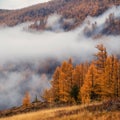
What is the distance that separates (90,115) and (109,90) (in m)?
35.7

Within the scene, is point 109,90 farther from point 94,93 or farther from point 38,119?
point 38,119

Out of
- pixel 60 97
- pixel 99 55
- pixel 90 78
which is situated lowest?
pixel 60 97

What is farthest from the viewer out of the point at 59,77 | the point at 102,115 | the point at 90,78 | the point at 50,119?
the point at 59,77

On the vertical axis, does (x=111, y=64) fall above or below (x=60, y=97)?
above

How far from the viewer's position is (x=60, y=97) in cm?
7600

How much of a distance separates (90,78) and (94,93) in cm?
331

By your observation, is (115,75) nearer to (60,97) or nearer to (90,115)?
(60,97)

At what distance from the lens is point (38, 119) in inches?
1148

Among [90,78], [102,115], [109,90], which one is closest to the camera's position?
[102,115]

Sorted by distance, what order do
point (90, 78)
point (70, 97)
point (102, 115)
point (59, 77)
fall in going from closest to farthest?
point (102, 115) → point (90, 78) → point (70, 97) → point (59, 77)

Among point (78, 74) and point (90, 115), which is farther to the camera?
point (78, 74)

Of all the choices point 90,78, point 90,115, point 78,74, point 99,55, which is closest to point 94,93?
point 90,78

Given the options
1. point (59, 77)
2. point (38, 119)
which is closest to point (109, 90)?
point (59, 77)

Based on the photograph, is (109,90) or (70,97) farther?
(70,97)
